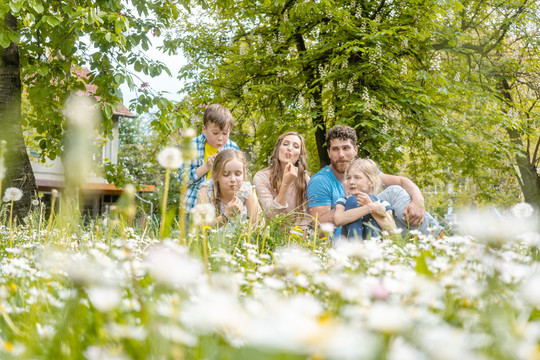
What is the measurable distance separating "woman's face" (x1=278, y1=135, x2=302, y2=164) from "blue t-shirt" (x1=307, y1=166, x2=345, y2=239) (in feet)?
1.27

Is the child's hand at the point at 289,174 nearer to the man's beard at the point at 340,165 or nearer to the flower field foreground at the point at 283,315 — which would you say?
the man's beard at the point at 340,165

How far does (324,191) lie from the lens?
4.53 m

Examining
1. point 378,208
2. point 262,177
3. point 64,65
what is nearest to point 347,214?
point 378,208

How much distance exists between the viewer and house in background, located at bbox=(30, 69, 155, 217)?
1084 millimetres

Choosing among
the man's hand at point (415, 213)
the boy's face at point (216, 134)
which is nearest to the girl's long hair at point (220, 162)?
the boy's face at point (216, 134)

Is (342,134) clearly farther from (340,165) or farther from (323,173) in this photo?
(323,173)

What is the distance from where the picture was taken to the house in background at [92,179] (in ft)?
3.56

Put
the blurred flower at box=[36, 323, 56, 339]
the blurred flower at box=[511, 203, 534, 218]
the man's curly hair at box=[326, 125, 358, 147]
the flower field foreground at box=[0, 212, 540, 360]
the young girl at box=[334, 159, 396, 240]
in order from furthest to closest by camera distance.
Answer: the man's curly hair at box=[326, 125, 358, 147] → the young girl at box=[334, 159, 396, 240] → the blurred flower at box=[511, 203, 534, 218] → the blurred flower at box=[36, 323, 56, 339] → the flower field foreground at box=[0, 212, 540, 360]

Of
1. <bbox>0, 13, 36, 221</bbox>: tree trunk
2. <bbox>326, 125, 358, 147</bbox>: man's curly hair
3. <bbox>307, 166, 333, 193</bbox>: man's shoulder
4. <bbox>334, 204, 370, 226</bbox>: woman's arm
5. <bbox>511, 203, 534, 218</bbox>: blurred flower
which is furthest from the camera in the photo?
<bbox>0, 13, 36, 221</bbox>: tree trunk

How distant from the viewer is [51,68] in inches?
229

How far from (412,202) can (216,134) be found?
2.17 meters

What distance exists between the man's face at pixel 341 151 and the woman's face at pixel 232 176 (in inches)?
48.4

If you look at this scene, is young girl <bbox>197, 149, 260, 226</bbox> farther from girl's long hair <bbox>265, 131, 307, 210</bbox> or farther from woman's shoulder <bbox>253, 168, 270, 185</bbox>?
girl's long hair <bbox>265, 131, 307, 210</bbox>

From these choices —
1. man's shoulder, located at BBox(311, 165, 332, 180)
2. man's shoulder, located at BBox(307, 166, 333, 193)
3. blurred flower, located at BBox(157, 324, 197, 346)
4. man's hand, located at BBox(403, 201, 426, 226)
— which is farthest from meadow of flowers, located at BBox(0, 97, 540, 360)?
man's shoulder, located at BBox(311, 165, 332, 180)
